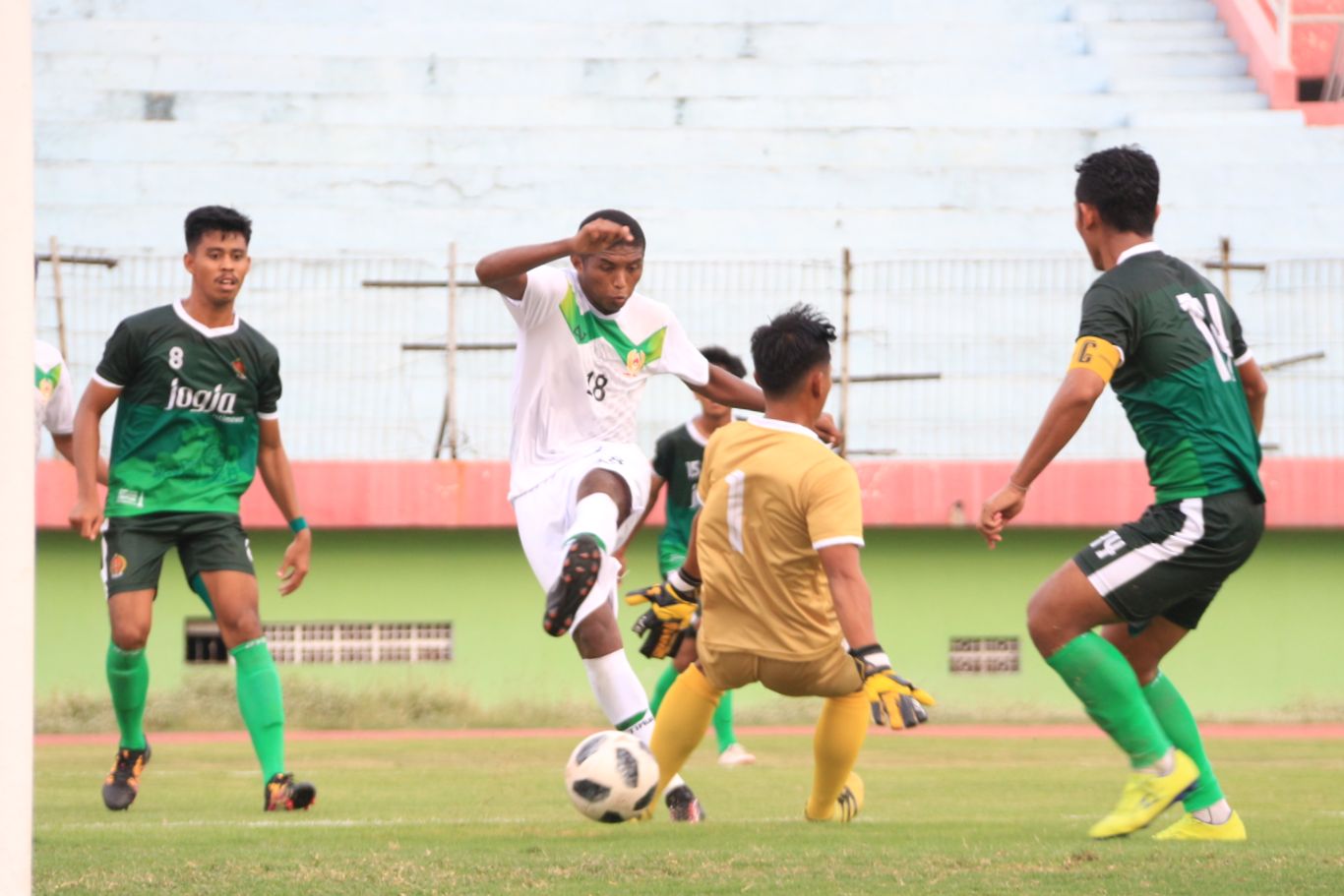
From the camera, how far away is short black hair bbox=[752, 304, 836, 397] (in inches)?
241

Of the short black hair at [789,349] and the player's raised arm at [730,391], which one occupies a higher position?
the short black hair at [789,349]

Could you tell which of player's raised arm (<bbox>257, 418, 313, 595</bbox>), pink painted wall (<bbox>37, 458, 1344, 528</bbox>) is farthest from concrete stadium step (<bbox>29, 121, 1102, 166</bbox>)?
player's raised arm (<bbox>257, 418, 313, 595</bbox>)

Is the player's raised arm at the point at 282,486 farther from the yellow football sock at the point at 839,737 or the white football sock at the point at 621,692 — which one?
the yellow football sock at the point at 839,737

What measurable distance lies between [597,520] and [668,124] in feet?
51.6

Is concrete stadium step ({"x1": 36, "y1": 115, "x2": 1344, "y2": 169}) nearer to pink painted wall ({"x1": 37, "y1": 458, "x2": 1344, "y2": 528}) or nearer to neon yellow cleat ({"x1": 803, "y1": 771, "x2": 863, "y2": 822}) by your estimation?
pink painted wall ({"x1": 37, "y1": 458, "x2": 1344, "y2": 528})

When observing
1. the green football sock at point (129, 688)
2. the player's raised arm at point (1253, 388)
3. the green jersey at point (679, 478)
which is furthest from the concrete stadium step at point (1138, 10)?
the green football sock at point (129, 688)

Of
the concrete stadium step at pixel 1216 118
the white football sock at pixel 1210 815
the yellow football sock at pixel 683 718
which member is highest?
the concrete stadium step at pixel 1216 118

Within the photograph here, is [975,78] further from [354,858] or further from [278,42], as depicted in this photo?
[354,858]

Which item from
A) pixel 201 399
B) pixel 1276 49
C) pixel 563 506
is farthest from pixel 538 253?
pixel 1276 49

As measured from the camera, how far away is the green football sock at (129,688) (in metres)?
7.86

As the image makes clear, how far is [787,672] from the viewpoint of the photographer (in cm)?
608

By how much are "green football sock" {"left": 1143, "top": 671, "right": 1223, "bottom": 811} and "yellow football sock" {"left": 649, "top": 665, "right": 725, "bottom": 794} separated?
1.48 m

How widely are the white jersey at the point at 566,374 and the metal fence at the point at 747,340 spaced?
290 inches

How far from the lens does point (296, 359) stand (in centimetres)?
1582
